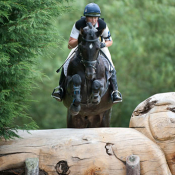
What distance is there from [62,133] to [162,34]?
6868mm

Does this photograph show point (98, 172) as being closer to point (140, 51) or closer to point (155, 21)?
point (140, 51)

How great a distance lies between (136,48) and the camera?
10.7 m

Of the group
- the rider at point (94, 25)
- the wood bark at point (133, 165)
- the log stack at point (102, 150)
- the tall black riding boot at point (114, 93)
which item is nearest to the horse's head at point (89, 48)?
the rider at point (94, 25)

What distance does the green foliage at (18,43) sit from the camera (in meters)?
4.66

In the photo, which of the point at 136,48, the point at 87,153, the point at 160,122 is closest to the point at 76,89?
the point at 87,153

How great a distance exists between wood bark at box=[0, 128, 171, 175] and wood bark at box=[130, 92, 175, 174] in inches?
5.2

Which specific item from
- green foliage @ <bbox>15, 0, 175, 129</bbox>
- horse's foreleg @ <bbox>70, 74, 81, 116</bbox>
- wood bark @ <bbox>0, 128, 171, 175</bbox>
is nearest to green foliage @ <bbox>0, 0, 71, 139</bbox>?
wood bark @ <bbox>0, 128, 171, 175</bbox>

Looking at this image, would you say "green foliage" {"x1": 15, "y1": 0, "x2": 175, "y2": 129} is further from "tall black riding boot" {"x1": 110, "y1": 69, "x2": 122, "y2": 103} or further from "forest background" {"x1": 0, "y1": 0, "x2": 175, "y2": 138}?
"tall black riding boot" {"x1": 110, "y1": 69, "x2": 122, "y2": 103}

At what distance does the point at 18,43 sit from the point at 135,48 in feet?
21.1

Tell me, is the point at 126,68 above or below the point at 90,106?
above

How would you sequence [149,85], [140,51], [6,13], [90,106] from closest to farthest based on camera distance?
1. [6,13]
2. [90,106]
3. [140,51]
4. [149,85]

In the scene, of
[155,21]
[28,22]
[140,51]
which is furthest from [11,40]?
[155,21]

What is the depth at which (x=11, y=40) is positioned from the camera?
4.89m

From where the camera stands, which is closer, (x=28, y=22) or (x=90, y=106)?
(x=28, y=22)
